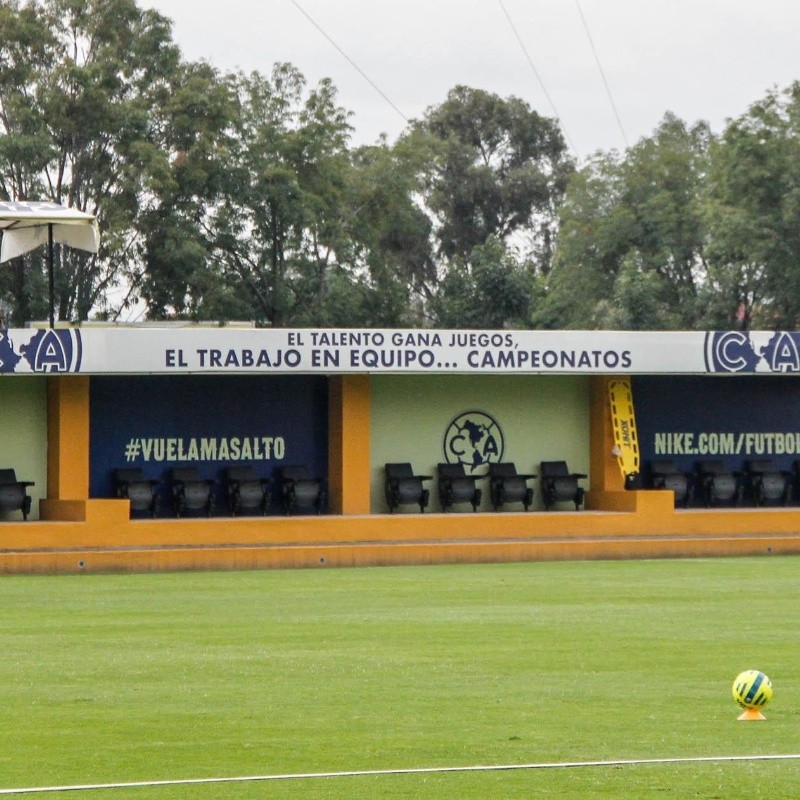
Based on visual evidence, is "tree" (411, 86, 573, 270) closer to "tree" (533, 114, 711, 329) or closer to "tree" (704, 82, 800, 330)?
"tree" (533, 114, 711, 329)

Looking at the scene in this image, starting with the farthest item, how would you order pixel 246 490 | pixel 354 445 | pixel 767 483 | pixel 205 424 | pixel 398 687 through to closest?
pixel 767 483 < pixel 205 424 < pixel 354 445 < pixel 246 490 < pixel 398 687

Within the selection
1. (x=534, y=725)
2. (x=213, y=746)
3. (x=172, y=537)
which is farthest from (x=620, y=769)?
(x=172, y=537)

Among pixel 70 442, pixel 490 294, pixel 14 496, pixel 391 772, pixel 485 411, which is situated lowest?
pixel 391 772

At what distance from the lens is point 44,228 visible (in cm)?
2483

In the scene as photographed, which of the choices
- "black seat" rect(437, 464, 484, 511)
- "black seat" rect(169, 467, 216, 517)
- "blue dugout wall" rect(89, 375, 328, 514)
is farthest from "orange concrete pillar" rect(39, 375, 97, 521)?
"black seat" rect(437, 464, 484, 511)

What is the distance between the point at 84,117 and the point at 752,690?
36434 mm

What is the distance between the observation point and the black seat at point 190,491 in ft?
81.1

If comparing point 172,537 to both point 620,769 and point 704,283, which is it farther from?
point 704,283

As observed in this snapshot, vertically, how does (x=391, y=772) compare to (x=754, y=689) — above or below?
below

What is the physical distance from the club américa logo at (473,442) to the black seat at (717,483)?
3260 mm

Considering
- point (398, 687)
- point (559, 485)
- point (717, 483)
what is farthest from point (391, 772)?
point (717, 483)

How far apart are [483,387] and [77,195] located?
19784mm

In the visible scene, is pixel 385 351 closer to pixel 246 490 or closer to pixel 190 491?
pixel 246 490

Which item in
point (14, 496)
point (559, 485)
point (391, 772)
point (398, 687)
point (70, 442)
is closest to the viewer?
point (391, 772)
